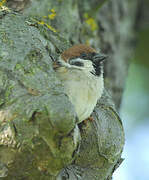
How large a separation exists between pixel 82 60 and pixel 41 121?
3.08 feet

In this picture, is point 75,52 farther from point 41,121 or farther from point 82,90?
point 41,121

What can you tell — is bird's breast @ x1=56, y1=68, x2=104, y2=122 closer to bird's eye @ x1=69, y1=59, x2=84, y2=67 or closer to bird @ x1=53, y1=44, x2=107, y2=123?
bird @ x1=53, y1=44, x2=107, y2=123

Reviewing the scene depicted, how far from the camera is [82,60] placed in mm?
3236

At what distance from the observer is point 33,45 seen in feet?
9.75

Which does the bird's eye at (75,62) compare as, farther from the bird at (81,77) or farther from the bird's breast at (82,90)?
the bird's breast at (82,90)

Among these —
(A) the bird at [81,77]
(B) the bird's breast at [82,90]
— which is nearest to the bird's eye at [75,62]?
(A) the bird at [81,77]

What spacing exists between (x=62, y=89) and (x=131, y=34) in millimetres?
3628

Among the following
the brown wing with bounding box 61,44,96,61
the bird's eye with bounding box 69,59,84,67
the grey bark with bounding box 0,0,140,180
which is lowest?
the grey bark with bounding box 0,0,140,180

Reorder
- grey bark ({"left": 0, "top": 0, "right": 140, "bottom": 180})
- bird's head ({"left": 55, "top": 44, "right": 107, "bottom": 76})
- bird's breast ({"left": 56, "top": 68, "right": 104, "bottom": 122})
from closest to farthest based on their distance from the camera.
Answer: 1. grey bark ({"left": 0, "top": 0, "right": 140, "bottom": 180})
2. bird's breast ({"left": 56, "top": 68, "right": 104, "bottom": 122})
3. bird's head ({"left": 55, "top": 44, "right": 107, "bottom": 76})

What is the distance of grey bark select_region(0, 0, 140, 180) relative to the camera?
245cm

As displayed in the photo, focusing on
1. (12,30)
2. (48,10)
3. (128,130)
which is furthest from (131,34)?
(12,30)

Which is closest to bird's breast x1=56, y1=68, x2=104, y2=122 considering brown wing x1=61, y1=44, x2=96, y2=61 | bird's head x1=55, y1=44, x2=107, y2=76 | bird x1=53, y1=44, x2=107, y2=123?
bird x1=53, y1=44, x2=107, y2=123

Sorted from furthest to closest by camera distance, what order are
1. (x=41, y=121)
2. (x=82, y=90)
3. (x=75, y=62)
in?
(x=75, y=62), (x=82, y=90), (x=41, y=121)

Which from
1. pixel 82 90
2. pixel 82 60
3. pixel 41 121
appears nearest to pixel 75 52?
pixel 82 60
